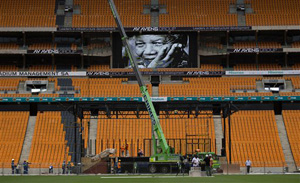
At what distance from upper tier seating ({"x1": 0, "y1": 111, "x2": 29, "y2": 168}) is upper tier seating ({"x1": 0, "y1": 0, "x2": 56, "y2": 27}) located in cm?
1214

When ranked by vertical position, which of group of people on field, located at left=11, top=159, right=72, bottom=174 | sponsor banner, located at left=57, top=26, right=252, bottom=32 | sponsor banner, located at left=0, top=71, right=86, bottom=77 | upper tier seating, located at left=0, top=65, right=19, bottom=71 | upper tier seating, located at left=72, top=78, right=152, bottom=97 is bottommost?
group of people on field, located at left=11, top=159, right=72, bottom=174

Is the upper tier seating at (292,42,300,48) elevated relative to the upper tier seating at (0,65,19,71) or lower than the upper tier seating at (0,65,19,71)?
elevated

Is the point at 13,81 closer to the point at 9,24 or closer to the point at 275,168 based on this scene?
the point at 9,24

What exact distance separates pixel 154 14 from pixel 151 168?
1200 inches

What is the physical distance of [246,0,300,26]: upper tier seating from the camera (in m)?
70.3

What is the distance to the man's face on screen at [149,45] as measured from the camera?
71.2 metres

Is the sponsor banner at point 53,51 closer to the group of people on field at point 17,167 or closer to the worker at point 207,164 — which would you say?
the group of people on field at point 17,167

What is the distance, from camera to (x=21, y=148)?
59625mm

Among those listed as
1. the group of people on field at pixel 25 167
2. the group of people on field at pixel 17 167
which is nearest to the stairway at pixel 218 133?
the group of people on field at pixel 25 167

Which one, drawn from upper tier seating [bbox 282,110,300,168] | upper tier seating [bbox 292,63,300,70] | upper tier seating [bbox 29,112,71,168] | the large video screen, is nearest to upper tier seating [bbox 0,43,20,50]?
upper tier seating [bbox 29,112,71,168]

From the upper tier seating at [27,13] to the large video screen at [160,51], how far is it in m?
9.91

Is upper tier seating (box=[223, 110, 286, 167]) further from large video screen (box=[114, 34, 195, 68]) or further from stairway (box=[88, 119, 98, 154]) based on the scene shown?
stairway (box=[88, 119, 98, 154])

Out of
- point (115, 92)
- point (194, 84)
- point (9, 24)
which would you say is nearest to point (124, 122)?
point (115, 92)

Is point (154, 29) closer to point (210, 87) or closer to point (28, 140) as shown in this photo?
point (210, 87)
